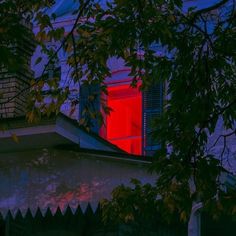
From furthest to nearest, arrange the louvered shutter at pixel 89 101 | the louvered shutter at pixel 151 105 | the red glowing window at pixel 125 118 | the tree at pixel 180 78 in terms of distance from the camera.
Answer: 1. the red glowing window at pixel 125 118
2. the louvered shutter at pixel 151 105
3. the louvered shutter at pixel 89 101
4. the tree at pixel 180 78

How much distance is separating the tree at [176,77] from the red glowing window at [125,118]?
4908mm

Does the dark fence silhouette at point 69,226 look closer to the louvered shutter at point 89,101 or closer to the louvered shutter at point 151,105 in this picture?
the louvered shutter at point 89,101

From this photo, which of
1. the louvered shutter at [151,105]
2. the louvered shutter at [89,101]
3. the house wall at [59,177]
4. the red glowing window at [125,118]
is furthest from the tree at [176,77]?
the red glowing window at [125,118]

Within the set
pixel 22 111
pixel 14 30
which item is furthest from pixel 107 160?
pixel 14 30

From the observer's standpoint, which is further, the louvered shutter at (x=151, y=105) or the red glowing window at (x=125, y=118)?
the red glowing window at (x=125, y=118)

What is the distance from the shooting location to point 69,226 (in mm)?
10352

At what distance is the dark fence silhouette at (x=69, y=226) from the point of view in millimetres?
9945

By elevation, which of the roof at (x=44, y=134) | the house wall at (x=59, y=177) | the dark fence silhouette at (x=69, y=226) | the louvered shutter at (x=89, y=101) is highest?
the louvered shutter at (x=89, y=101)

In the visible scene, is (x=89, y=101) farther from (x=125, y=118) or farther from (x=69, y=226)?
(x=125, y=118)

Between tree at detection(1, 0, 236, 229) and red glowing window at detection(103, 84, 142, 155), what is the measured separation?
491 cm

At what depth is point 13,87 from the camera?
12.6 m

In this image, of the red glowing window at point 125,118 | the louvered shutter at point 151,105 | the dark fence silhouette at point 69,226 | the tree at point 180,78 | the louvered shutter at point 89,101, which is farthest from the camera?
the red glowing window at point 125,118

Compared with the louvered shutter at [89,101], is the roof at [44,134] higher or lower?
lower

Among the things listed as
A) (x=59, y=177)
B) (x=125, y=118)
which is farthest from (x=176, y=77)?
(x=125, y=118)
